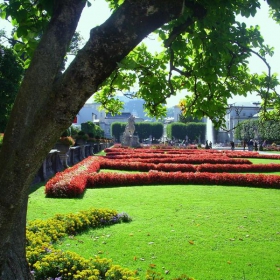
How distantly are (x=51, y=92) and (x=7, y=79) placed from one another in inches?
686

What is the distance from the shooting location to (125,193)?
10570 mm

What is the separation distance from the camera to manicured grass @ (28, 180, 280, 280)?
495cm

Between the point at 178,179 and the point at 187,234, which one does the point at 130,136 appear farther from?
the point at 187,234

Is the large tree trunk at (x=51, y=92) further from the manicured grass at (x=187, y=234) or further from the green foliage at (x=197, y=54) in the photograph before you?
the manicured grass at (x=187, y=234)

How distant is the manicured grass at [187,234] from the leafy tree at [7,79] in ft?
31.2

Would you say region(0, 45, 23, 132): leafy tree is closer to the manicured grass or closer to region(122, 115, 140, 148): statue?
the manicured grass

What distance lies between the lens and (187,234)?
630cm

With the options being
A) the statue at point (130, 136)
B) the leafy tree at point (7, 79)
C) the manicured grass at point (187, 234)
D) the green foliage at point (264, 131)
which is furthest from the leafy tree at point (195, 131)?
the manicured grass at point (187, 234)

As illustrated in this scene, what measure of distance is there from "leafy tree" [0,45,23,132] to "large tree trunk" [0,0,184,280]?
16.9 meters

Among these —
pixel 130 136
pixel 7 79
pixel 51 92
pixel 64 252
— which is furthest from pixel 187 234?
pixel 130 136

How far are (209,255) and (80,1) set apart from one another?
13.3 ft

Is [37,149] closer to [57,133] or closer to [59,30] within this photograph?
[57,133]

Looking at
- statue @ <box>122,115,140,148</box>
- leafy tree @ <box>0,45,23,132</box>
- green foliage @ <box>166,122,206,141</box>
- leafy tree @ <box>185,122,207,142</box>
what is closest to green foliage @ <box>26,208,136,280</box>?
leafy tree @ <box>0,45,23,132</box>

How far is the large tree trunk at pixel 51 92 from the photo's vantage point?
81.9 inches
